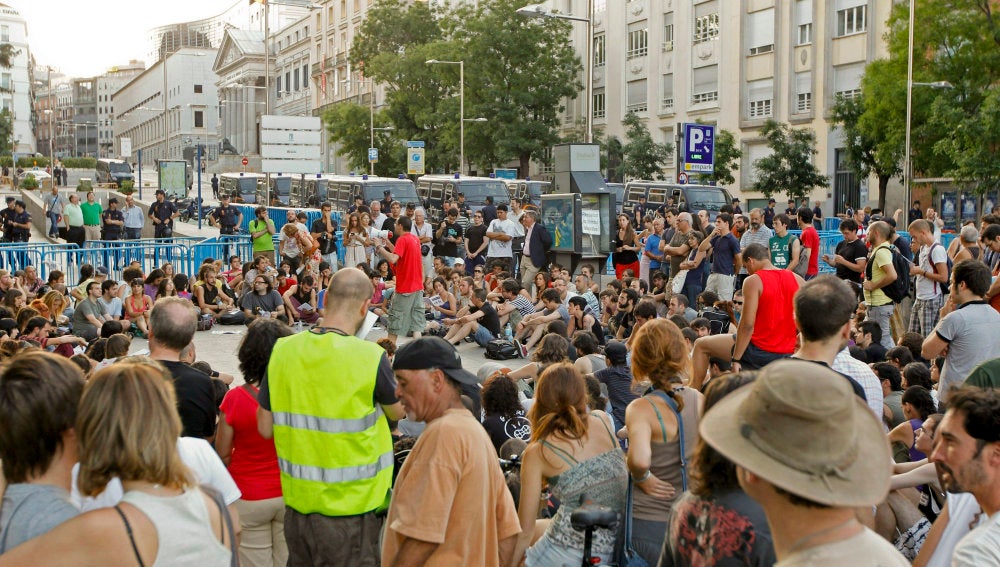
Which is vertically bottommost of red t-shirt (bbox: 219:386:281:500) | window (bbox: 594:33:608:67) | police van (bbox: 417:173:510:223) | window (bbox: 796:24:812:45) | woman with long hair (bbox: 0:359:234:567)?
red t-shirt (bbox: 219:386:281:500)

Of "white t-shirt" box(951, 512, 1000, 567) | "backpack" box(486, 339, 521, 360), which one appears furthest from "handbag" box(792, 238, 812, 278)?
"white t-shirt" box(951, 512, 1000, 567)

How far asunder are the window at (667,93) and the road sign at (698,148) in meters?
26.3

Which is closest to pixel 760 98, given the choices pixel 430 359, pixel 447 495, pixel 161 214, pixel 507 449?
pixel 161 214

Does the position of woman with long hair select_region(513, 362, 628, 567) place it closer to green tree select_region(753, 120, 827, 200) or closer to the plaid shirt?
the plaid shirt

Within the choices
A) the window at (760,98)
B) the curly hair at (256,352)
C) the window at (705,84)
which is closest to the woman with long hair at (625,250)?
the curly hair at (256,352)

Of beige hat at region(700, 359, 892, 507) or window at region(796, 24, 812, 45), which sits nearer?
beige hat at region(700, 359, 892, 507)

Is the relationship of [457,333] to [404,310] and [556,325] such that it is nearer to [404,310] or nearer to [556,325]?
[404,310]

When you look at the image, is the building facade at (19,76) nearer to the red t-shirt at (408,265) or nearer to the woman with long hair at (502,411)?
the red t-shirt at (408,265)

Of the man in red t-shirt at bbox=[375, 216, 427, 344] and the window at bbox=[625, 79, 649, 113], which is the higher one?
the window at bbox=[625, 79, 649, 113]

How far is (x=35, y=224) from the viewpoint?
134 feet

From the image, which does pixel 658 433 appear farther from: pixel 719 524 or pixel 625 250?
pixel 625 250

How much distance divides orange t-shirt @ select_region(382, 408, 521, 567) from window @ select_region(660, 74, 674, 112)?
50.2 m

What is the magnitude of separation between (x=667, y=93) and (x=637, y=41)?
3.83m

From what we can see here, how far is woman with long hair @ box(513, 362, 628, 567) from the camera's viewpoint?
450 centimetres
